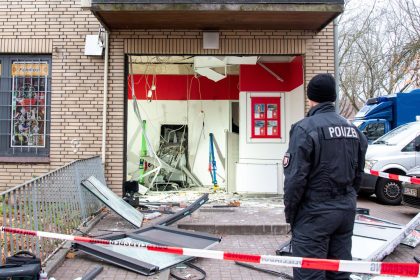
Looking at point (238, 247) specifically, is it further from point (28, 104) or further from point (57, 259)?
point (28, 104)

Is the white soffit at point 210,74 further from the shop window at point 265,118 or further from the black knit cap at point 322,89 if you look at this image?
the black knit cap at point 322,89

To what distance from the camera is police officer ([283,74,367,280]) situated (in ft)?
10.3

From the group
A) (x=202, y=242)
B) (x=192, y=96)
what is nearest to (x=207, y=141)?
(x=192, y=96)

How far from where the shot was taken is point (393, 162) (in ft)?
32.7

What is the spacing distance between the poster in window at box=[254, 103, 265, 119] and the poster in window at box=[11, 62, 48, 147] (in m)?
4.82

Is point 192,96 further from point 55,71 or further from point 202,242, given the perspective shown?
point 202,242

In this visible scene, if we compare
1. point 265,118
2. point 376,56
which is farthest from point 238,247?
point 376,56

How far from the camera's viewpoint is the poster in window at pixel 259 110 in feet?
34.1

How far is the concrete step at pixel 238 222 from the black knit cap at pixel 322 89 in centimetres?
381

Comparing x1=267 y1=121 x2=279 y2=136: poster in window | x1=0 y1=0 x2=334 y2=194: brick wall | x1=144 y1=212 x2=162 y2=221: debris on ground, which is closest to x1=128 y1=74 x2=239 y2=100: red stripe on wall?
x1=267 y1=121 x2=279 y2=136: poster in window

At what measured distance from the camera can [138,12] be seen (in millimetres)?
7547

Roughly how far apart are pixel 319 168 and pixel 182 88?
32.0 ft

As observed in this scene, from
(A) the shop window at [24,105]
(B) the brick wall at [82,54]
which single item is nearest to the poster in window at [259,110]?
(B) the brick wall at [82,54]

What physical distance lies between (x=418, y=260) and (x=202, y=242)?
2686 millimetres
